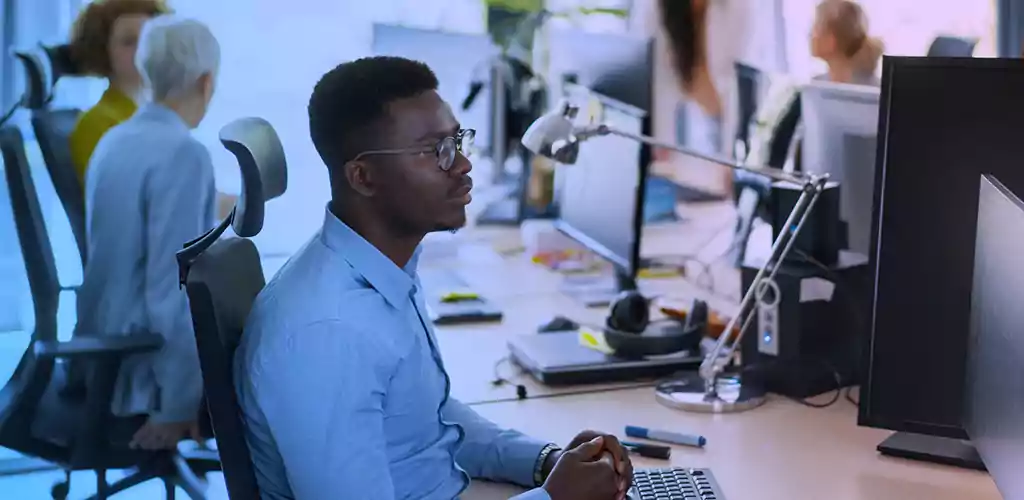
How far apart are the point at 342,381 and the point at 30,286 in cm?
135

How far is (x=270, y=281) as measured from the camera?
52.2 inches

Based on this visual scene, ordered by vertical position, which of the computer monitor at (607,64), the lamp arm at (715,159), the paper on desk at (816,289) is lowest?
the paper on desk at (816,289)

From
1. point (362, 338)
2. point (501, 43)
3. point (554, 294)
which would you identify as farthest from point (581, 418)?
point (501, 43)

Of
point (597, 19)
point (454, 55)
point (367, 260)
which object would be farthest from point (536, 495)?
point (597, 19)

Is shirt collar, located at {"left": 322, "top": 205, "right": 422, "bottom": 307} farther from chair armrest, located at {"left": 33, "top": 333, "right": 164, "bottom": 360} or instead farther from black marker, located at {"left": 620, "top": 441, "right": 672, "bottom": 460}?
chair armrest, located at {"left": 33, "top": 333, "right": 164, "bottom": 360}

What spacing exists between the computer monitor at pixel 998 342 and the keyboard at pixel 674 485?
0.32 meters

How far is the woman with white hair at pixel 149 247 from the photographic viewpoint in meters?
2.30

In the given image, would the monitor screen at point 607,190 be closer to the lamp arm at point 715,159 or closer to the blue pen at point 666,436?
the lamp arm at point 715,159

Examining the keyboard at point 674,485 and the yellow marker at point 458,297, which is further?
the yellow marker at point 458,297

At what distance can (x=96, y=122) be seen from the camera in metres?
2.57

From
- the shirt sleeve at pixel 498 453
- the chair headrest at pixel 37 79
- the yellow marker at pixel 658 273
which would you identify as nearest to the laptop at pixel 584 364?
the shirt sleeve at pixel 498 453

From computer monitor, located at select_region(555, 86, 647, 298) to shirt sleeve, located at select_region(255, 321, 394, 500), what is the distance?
42.4 inches

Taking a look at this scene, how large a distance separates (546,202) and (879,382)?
62.6 inches

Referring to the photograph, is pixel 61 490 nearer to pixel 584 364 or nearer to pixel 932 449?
pixel 584 364
